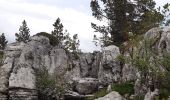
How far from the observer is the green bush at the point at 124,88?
42.2m

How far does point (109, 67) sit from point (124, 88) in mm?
7535

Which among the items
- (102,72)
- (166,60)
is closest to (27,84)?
(102,72)

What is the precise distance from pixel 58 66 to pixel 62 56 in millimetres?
2420

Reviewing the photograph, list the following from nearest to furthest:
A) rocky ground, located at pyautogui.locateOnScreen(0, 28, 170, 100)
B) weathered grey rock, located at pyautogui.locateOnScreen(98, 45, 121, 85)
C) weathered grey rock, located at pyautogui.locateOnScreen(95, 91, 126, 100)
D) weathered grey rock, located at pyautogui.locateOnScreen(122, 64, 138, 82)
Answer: weathered grey rock, located at pyautogui.locateOnScreen(95, 91, 126, 100)
weathered grey rock, located at pyautogui.locateOnScreen(122, 64, 138, 82)
rocky ground, located at pyautogui.locateOnScreen(0, 28, 170, 100)
weathered grey rock, located at pyautogui.locateOnScreen(98, 45, 121, 85)

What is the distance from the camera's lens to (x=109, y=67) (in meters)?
50.4

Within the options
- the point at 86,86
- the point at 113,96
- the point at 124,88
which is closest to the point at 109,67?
the point at 86,86

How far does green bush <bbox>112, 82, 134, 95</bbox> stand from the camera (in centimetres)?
4219

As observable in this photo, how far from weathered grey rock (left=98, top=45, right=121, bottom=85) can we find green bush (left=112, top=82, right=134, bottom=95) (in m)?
A: 4.82

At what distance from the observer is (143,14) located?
6231 cm

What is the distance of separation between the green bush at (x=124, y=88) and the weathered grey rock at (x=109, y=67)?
482 cm

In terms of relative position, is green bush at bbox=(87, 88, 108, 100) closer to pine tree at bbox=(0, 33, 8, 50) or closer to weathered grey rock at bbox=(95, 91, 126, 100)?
Result: weathered grey rock at bbox=(95, 91, 126, 100)

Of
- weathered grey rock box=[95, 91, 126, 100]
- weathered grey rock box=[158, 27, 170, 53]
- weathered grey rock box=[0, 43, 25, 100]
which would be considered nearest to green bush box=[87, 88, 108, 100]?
weathered grey rock box=[95, 91, 126, 100]

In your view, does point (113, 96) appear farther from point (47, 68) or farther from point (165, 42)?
point (47, 68)

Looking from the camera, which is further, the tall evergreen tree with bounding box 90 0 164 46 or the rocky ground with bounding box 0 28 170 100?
the tall evergreen tree with bounding box 90 0 164 46
